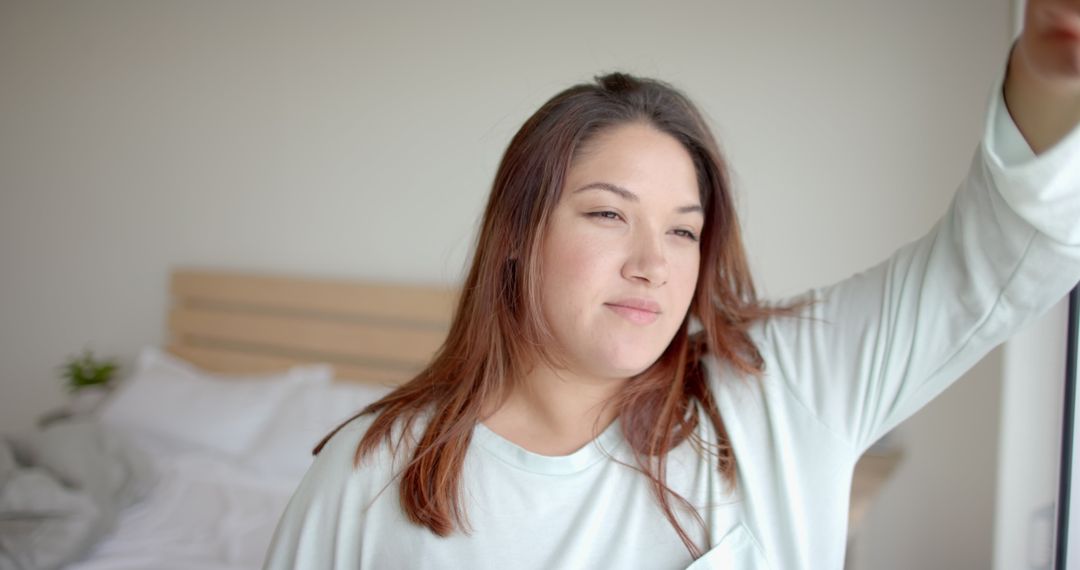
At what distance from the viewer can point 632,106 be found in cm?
104

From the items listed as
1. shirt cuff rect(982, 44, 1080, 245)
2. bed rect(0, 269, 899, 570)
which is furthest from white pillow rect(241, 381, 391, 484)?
shirt cuff rect(982, 44, 1080, 245)

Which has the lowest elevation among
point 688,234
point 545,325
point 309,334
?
point 309,334

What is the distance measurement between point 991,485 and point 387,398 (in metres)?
1.63

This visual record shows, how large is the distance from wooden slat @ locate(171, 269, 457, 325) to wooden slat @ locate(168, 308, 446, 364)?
0.17 feet

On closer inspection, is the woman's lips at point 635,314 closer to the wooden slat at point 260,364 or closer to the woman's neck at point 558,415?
the woman's neck at point 558,415

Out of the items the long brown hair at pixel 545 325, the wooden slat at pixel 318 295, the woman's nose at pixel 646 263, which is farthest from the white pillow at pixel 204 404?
the woman's nose at pixel 646 263

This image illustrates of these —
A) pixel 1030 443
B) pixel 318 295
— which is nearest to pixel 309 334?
pixel 318 295

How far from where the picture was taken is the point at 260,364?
2912 mm

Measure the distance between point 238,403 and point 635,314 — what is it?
205 cm

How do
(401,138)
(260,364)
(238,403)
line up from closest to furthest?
1. (238,403)
2. (401,138)
3. (260,364)

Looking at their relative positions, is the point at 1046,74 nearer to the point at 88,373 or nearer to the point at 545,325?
the point at 545,325

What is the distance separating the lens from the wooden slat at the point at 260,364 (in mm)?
2732

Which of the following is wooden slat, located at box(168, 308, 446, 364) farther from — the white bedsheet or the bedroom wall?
the white bedsheet

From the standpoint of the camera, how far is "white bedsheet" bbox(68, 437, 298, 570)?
183 centimetres
